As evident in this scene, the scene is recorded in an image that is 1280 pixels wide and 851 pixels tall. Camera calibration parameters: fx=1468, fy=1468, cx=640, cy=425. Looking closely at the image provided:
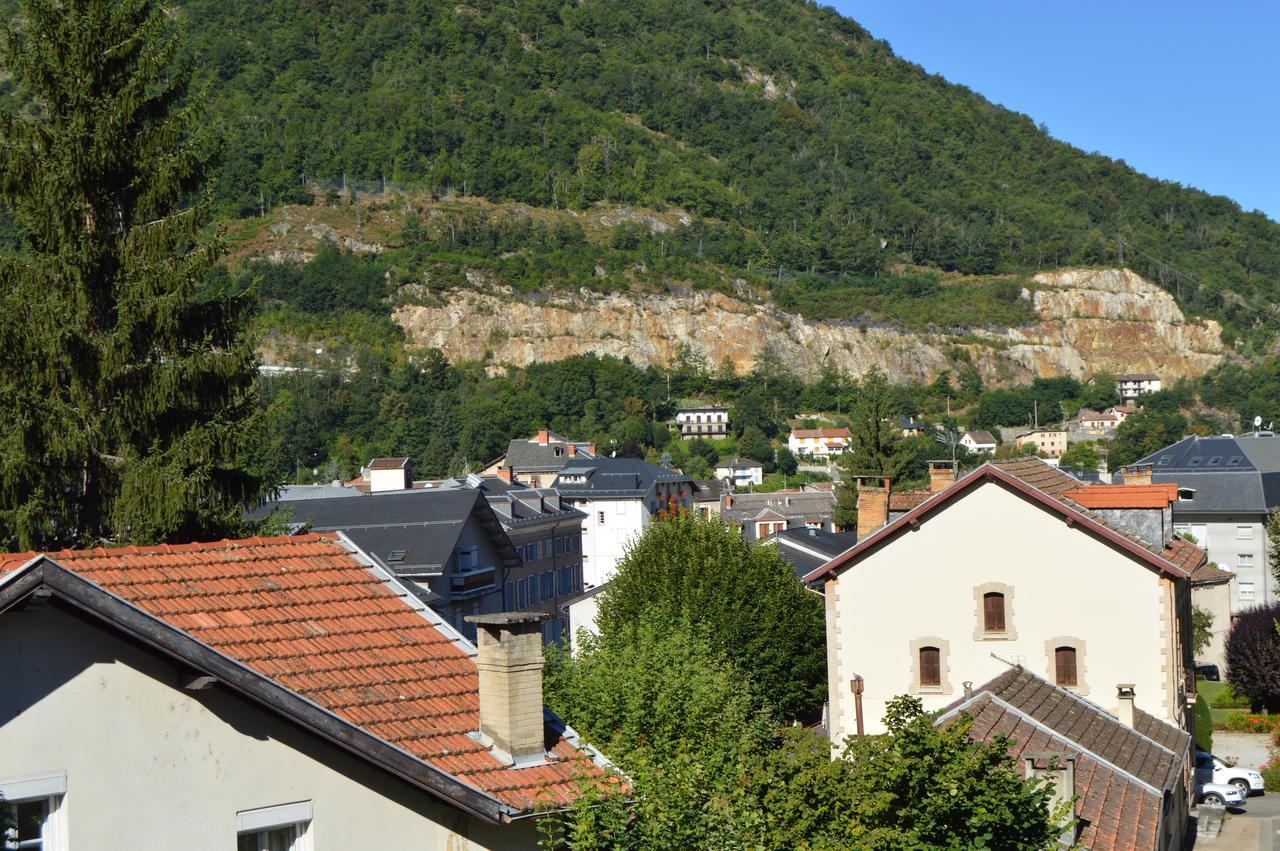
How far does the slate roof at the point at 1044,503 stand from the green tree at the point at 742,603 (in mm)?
8554

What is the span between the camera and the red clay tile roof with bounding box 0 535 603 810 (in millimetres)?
10758

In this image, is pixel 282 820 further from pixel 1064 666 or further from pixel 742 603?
pixel 742 603

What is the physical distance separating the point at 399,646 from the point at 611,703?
10.7m

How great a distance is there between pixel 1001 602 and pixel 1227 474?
182 feet

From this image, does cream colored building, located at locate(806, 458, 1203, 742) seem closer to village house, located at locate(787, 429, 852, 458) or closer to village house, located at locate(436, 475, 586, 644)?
village house, located at locate(436, 475, 586, 644)

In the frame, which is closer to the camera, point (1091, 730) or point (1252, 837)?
point (1091, 730)

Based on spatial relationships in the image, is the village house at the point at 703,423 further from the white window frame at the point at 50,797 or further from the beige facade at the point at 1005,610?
the white window frame at the point at 50,797

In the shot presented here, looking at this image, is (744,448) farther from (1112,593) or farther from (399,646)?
(399,646)

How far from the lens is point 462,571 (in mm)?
44062

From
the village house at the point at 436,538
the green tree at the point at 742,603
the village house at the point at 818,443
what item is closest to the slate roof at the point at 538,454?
the village house at the point at 818,443

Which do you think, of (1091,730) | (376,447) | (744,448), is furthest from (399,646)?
(744,448)

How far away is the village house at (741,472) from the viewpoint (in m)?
164

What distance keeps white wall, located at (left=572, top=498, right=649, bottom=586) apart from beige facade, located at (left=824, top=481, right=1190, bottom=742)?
63.6 metres

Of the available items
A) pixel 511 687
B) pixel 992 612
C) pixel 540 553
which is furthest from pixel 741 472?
pixel 511 687
